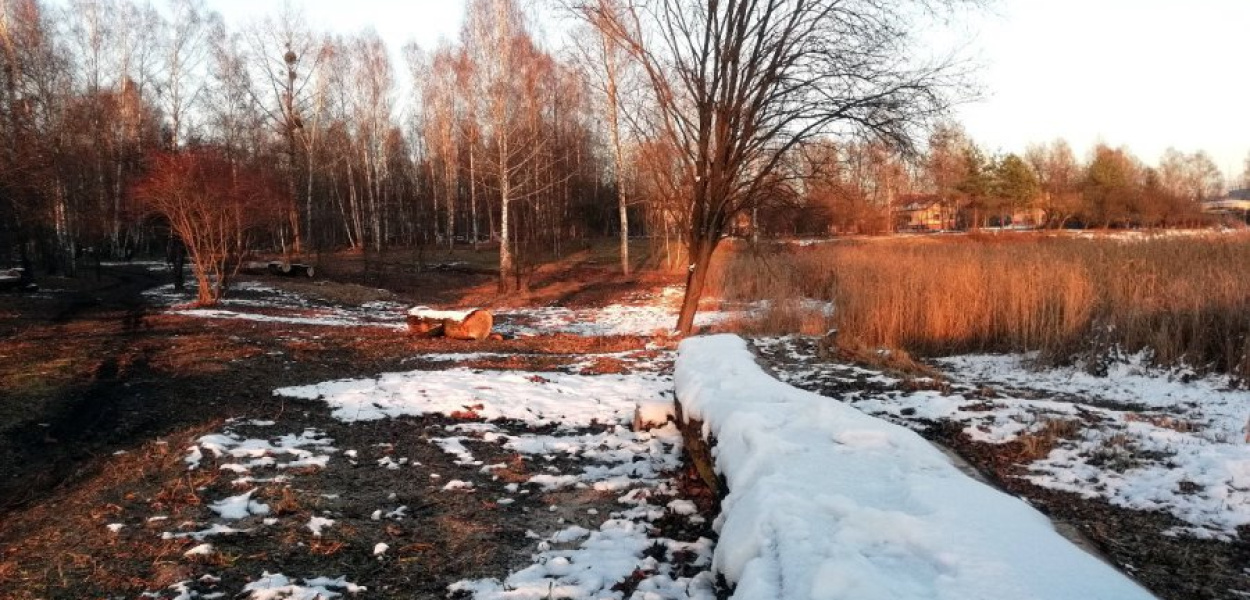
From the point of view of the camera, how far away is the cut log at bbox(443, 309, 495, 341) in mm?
11734

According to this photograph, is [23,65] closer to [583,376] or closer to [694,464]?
[583,376]

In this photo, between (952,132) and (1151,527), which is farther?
(952,132)

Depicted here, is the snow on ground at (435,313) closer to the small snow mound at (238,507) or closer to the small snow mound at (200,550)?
the small snow mound at (238,507)

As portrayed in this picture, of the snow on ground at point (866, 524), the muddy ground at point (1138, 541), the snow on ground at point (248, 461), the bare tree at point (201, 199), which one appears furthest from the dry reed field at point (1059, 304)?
the bare tree at point (201, 199)

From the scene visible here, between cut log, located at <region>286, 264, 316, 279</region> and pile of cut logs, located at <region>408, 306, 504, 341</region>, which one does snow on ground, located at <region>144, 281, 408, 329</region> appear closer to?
pile of cut logs, located at <region>408, 306, 504, 341</region>

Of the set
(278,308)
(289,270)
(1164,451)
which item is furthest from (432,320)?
(289,270)

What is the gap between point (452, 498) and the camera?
4316 millimetres

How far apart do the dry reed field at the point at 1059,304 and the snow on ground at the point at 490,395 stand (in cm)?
429

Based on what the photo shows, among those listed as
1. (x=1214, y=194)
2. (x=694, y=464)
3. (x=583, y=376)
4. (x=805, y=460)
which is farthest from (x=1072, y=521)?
(x=1214, y=194)

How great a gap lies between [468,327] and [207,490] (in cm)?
762

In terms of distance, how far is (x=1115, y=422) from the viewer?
552cm

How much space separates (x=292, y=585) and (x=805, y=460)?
239cm

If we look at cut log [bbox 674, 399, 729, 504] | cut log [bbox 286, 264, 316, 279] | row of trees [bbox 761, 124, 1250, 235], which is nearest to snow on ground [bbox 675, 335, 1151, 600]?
cut log [bbox 674, 399, 729, 504]

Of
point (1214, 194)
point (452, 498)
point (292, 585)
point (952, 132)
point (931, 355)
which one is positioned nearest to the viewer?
point (292, 585)
